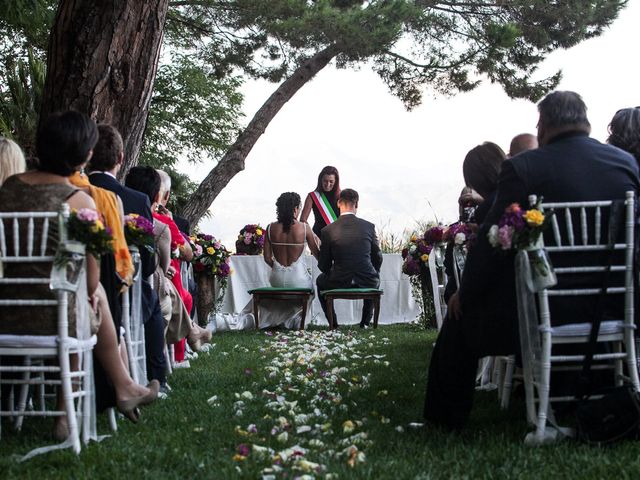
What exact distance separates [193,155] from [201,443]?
30118 millimetres

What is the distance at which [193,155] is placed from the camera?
1319 inches

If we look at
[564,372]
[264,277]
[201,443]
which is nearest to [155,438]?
[201,443]

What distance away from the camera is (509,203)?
3.92 meters

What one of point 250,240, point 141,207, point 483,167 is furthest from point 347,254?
point 483,167

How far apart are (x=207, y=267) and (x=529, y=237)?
25.8 ft

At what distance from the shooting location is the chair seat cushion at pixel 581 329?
151 inches

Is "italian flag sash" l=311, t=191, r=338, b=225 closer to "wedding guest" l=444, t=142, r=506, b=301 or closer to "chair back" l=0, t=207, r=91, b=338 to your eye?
"wedding guest" l=444, t=142, r=506, b=301

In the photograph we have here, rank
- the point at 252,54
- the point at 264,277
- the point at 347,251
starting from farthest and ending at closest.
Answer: the point at 252,54, the point at 264,277, the point at 347,251

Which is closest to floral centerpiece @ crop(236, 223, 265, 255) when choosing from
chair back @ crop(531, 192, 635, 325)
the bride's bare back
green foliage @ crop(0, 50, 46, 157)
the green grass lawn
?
the bride's bare back

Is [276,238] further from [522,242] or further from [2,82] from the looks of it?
[2,82]

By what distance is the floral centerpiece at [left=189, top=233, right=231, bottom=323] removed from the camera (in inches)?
435

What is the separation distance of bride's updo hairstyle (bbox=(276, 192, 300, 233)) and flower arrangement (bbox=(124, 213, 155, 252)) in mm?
6448

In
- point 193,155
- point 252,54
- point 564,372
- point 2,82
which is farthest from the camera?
point 193,155

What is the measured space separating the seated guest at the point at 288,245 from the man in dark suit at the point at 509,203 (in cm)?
728
